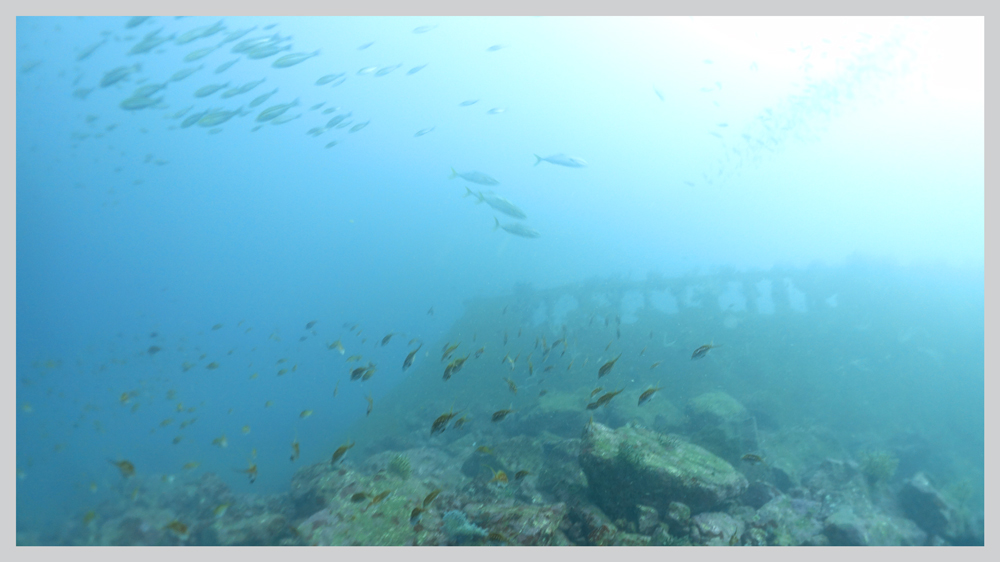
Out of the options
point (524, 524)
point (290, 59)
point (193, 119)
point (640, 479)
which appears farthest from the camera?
point (193, 119)

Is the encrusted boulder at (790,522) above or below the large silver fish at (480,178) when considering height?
below

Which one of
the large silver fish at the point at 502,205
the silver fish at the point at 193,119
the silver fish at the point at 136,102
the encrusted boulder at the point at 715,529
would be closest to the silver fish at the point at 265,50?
the silver fish at the point at 193,119

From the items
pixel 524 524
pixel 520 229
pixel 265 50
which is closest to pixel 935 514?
pixel 524 524

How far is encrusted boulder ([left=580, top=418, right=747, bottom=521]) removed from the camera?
6.03m

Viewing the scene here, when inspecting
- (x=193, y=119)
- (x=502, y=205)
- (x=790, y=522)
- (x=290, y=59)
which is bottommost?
(x=790, y=522)

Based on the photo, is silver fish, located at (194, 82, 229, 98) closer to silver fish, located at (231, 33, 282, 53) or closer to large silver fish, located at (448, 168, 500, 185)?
silver fish, located at (231, 33, 282, 53)

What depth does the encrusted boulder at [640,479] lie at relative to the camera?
603 centimetres

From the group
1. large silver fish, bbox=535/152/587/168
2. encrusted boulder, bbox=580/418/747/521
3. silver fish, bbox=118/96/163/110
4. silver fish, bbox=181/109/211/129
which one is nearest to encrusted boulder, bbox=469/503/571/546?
encrusted boulder, bbox=580/418/747/521

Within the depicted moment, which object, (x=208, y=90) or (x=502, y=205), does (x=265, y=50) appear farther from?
(x=502, y=205)

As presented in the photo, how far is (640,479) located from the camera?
19.8 feet

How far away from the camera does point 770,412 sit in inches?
535

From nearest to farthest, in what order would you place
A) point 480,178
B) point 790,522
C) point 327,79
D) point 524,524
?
1. point 524,524
2. point 790,522
3. point 480,178
4. point 327,79

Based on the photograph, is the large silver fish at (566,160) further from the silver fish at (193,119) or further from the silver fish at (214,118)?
the silver fish at (193,119)

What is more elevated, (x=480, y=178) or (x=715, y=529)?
(x=480, y=178)
